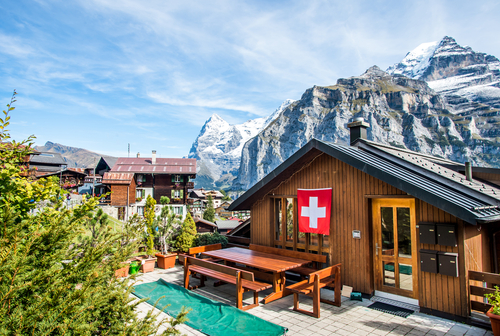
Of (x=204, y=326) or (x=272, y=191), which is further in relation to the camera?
(x=272, y=191)

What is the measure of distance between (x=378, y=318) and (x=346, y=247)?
5.97 ft

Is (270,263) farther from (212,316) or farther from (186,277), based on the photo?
(186,277)

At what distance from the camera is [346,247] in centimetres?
707

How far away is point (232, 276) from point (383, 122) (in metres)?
145

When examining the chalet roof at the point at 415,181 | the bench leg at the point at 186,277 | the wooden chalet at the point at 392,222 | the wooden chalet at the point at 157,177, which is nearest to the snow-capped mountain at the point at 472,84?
the wooden chalet at the point at 157,177

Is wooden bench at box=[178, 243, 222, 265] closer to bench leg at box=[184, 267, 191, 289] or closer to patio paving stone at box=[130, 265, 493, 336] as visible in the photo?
bench leg at box=[184, 267, 191, 289]

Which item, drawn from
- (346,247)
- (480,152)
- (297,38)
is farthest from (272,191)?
(480,152)

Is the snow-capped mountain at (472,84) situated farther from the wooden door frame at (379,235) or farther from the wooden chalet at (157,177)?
the wooden door frame at (379,235)

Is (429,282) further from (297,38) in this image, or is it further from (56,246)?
(297,38)

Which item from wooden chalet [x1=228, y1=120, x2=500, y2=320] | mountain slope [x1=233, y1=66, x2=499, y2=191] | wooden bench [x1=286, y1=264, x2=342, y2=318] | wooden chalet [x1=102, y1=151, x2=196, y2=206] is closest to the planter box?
wooden chalet [x1=228, y1=120, x2=500, y2=320]

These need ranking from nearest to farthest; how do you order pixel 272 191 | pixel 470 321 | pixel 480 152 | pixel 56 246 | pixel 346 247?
pixel 56 246 → pixel 470 321 → pixel 346 247 → pixel 272 191 → pixel 480 152

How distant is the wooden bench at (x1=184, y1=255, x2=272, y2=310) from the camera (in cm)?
598

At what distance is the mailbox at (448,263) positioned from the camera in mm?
5293

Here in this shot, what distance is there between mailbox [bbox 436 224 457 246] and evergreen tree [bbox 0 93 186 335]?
5412mm
